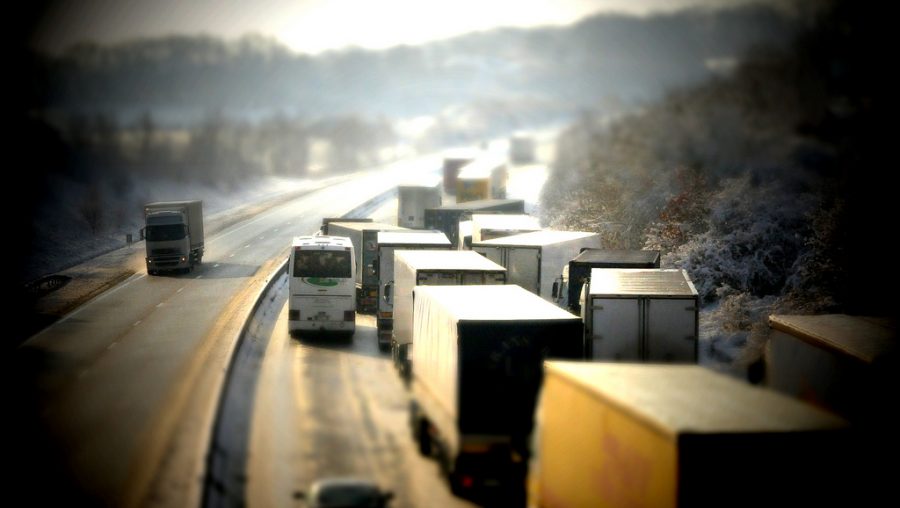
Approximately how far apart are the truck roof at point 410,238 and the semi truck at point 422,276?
9.75 ft

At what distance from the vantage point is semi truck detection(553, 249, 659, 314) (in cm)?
2561

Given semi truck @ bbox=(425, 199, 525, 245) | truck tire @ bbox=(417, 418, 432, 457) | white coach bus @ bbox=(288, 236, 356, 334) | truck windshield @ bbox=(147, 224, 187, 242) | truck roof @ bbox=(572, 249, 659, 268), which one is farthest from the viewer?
semi truck @ bbox=(425, 199, 525, 245)

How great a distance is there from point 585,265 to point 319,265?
951 cm

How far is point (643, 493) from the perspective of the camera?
9953mm

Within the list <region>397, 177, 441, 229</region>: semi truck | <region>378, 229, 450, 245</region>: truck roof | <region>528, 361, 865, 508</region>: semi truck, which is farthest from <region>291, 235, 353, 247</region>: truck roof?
<region>397, 177, 441, 229</region>: semi truck

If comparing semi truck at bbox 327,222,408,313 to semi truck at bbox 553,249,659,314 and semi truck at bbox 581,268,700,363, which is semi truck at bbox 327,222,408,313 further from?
semi truck at bbox 581,268,700,363

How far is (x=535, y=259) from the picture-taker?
28297 millimetres

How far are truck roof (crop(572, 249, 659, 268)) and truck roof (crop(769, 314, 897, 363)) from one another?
9048mm

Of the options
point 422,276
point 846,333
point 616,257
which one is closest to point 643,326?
point 846,333

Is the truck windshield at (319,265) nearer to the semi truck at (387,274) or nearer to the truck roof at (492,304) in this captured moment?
the semi truck at (387,274)

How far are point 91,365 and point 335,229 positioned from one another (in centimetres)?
1536

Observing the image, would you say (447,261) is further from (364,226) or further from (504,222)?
(364,226)

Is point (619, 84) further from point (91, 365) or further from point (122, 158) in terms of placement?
point (122, 158)

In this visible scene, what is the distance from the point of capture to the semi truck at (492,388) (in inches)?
609
